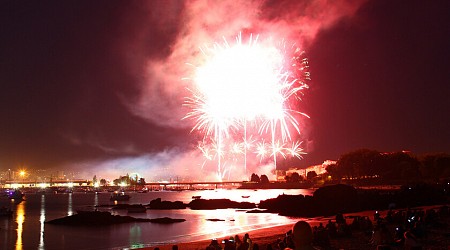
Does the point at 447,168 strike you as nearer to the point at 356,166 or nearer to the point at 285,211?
the point at 356,166

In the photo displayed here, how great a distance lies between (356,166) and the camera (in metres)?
131

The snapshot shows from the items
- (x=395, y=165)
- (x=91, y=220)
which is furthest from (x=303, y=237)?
(x=395, y=165)

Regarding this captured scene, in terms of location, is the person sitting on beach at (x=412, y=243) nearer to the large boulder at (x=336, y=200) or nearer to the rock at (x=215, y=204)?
the large boulder at (x=336, y=200)

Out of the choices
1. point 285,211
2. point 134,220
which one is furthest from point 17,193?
point 285,211

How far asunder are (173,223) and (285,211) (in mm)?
16926

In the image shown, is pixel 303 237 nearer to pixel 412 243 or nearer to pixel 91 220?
pixel 412 243

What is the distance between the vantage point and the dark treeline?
114m

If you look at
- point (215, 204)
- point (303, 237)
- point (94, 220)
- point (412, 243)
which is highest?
point (303, 237)

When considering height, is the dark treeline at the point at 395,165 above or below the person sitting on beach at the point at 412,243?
above

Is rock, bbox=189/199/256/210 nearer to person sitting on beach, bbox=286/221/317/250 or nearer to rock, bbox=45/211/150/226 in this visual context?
rock, bbox=45/211/150/226

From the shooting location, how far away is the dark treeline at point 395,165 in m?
114

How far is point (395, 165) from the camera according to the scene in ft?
411

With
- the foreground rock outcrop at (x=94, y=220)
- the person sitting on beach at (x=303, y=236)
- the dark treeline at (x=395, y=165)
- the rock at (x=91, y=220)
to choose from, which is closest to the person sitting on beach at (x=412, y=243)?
the person sitting on beach at (x=303, y=236)

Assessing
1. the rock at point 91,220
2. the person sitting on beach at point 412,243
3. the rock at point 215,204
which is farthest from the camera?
the rock at point 215,204
